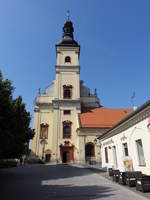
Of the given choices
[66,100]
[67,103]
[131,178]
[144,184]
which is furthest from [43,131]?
[144,184]

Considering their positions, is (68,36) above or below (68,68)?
above

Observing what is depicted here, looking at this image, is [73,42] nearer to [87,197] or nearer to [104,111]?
[104,111]

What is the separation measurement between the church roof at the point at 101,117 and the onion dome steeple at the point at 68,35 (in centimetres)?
1783

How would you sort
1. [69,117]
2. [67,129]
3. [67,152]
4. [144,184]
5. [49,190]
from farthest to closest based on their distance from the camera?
[69,117], [67,129], [67,152], [49,190], [144,184]

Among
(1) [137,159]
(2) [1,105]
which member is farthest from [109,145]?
(2) [1,105]

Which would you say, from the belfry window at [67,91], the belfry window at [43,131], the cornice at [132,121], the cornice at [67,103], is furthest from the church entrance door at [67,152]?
the cornice at [132,121]

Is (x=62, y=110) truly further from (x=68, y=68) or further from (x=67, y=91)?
(x=68, y=68)

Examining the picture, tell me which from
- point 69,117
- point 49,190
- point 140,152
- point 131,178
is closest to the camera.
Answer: point 49,190

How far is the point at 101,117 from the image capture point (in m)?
36.5

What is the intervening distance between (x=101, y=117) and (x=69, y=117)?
22.1 feet

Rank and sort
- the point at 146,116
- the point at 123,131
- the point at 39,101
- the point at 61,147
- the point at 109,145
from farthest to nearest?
the point at 39,101
the point at 61,147
the point at 109,145
the point at 123,131
the point at 146,116

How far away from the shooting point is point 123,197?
7430 millimetres

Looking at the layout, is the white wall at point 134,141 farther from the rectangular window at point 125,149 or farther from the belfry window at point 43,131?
the belfry window at point 43,131

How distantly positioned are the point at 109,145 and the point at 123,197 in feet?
32.2
